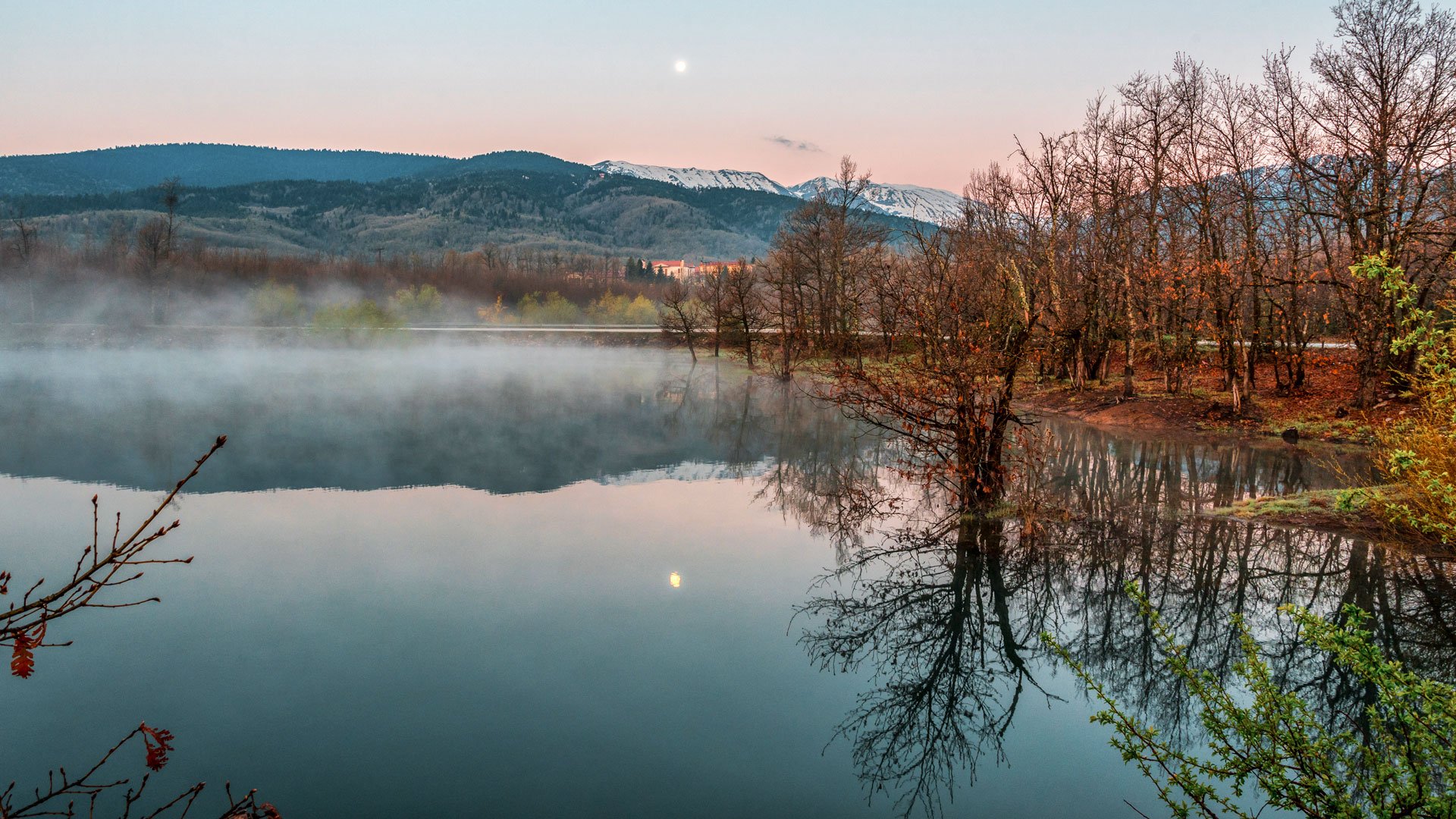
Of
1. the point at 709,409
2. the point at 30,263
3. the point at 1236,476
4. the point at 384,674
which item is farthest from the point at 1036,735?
the point at 30,263

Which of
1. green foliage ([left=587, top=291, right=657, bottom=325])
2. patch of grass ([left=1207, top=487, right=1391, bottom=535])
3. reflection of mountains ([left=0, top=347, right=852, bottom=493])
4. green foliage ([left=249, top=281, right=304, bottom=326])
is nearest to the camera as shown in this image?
patch of grass ([left=1207, top=487, right=1391, bottom=535])

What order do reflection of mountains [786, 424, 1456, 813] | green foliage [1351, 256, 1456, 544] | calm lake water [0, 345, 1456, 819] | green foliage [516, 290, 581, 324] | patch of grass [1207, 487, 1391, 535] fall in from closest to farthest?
1. green foliage [1351, 256, 1456, 544]
2. calm lake water [0, 345, 1456, 819]
3. reflection of mountains [786, 424, 1456, 813]
4. patch of grass [1207, 487, 1391, 535]
5. green foliage [516, 290, 581, 324]

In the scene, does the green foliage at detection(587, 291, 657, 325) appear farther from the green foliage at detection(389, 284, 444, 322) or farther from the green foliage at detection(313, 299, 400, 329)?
the green foliage at detection(313, 299, 400, 329)

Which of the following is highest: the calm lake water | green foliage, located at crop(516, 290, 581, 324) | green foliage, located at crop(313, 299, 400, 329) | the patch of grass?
green foliage, located at crop(516, 290, 581, 324)

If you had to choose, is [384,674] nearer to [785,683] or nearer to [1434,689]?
[785,683]

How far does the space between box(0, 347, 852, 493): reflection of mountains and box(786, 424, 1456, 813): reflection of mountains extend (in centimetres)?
783

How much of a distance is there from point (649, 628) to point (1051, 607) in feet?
15.8

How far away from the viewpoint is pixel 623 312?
9800 centimetres

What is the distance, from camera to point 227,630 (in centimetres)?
973

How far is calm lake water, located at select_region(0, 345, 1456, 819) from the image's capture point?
22.8ft

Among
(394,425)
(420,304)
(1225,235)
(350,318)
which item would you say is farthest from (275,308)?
(1225,235)

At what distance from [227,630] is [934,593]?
27.6 ft

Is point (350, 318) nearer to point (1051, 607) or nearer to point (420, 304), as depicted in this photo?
point (420, 304)

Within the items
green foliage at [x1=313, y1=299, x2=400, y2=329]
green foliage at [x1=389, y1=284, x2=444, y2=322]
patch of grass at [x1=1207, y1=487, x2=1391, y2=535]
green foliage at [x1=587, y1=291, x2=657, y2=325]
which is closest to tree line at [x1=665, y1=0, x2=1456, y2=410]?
patch of grass at [x1=1207, y1=487, x2=1391, y2=535]
